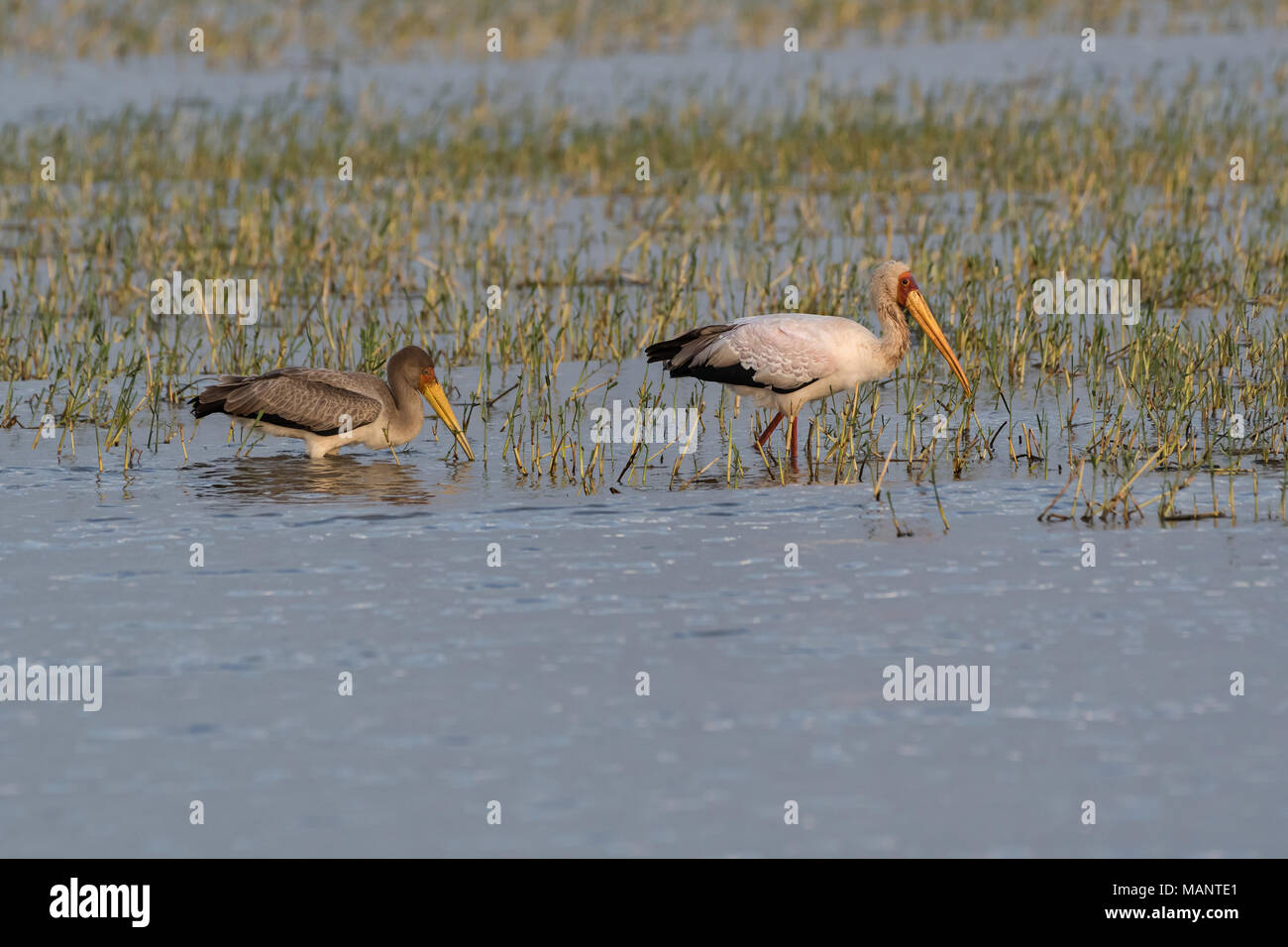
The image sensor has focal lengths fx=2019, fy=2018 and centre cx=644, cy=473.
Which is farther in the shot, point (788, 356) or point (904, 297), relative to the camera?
point (904, 297)

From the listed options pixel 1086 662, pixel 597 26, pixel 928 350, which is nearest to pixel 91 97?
pixel 597 26

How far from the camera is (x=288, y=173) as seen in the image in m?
19.9

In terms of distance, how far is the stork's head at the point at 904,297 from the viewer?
1102 centimetres

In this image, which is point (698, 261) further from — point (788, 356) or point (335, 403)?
point (335, 403)

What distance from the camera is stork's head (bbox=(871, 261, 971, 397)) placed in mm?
11016

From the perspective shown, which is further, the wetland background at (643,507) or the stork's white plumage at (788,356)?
the stork's white plumage at (788,356)

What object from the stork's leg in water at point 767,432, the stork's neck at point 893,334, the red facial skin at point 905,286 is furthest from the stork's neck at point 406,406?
the red facial skin at point 905,286

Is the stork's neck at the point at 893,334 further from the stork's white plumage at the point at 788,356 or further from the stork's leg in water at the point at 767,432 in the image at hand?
the stork's leg in water at the point at 767,432

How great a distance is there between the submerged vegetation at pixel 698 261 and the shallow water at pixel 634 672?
2.68ft

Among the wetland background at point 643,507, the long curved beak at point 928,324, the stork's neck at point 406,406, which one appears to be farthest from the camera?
the long curved beak at point 928,324

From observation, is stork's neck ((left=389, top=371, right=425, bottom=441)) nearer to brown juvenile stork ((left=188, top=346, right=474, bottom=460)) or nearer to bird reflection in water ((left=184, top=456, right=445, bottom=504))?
brown juvenile stork ((left=188, top=346, right=474, bottom=460))

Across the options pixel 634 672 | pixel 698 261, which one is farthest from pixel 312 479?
pixel 698 261

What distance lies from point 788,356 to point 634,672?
4.12 meters

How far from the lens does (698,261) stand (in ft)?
53.1
